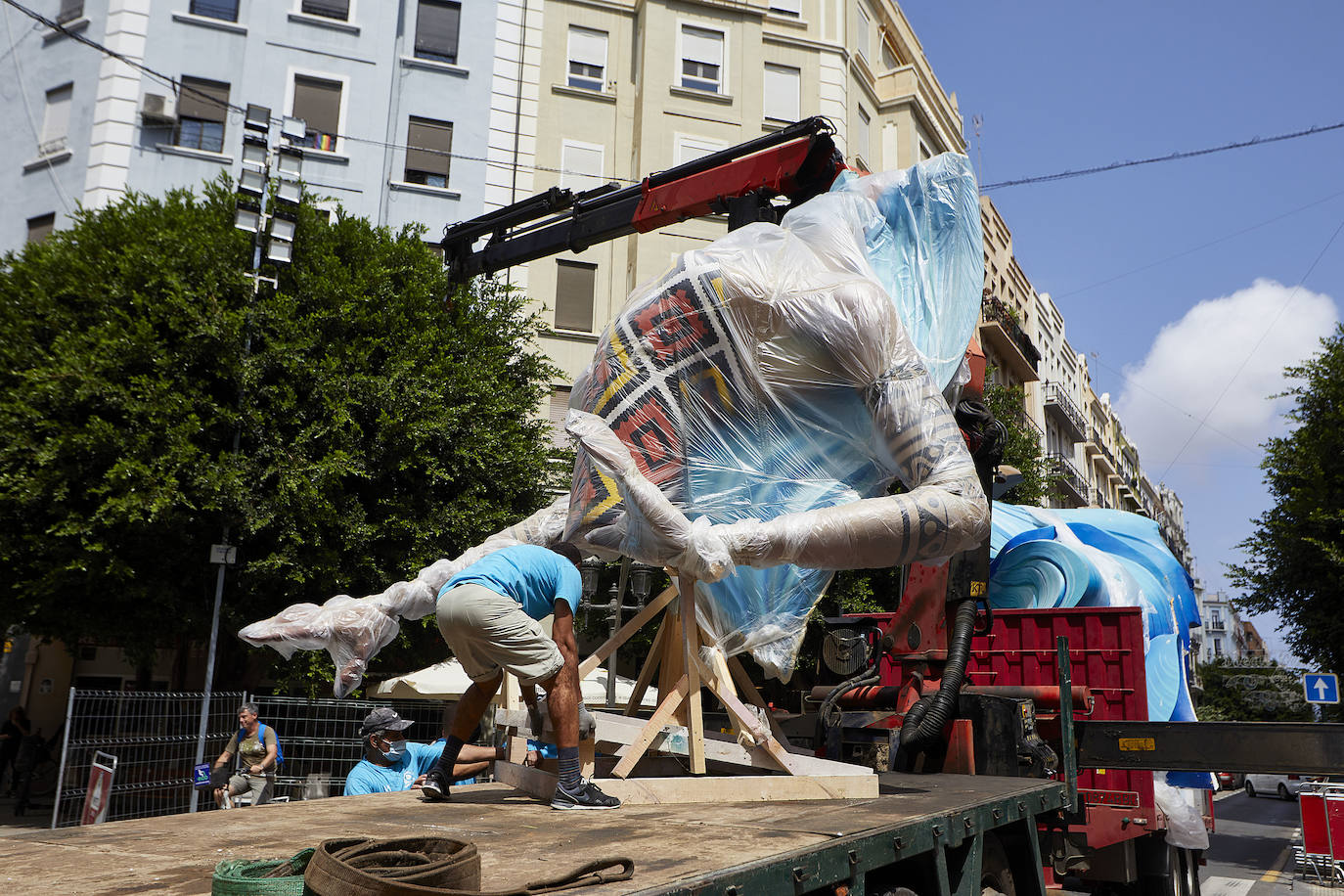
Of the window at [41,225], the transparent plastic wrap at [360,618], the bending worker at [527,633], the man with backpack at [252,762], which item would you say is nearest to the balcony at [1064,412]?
the window at [41,225]

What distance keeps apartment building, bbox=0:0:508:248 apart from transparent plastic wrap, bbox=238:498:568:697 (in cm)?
1581

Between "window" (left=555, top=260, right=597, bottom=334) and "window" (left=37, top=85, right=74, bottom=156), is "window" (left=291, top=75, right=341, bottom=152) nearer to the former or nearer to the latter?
"window" (left=37, top=85, right=74, bottom=156)

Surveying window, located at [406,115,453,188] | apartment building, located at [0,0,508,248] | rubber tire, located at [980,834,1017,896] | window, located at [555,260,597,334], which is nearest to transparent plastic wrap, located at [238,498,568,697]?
rubber tire, located at [980,834,1017,896]

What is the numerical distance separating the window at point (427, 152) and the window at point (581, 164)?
255cm

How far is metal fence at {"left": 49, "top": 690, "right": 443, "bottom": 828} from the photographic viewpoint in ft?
30.9

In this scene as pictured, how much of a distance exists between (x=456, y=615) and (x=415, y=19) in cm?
2019

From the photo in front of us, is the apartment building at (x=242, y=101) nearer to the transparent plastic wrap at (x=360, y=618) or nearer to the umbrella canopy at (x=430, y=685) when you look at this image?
the umbrella canopy at (x=430, y=685)

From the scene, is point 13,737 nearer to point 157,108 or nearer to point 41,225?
point 41,225

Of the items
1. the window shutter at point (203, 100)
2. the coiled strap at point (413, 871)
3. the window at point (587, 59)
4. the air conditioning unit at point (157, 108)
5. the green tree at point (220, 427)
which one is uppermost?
the window at point (587, 59)

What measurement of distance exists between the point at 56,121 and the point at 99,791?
16.0 m

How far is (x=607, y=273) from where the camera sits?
70.5 feet

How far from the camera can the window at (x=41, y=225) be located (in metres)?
18.8

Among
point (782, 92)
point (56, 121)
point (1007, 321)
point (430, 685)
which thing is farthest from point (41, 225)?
point (1007, 321)

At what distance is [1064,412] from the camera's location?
44625 millimetres
